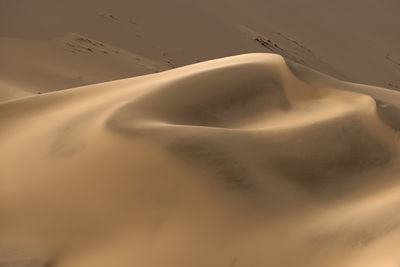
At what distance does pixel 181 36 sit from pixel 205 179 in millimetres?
4995

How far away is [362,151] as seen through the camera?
2039 millimetres

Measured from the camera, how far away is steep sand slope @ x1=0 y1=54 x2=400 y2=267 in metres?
1.58

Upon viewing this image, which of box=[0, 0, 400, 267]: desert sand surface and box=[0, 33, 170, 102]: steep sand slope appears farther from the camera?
box=[0, 33, 170, 102]: steep sand slope

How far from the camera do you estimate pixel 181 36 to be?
262 inches

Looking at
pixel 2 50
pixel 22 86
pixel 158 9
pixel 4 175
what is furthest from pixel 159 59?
pixel 4 175

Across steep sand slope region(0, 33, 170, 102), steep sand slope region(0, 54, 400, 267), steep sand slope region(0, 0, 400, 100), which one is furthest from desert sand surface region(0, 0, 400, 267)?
steep sand slope region(0, 0, 400, 100)

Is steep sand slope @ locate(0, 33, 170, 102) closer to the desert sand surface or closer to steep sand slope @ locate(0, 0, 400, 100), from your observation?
steep sand slope @ locate(0, 0, 400, 100)

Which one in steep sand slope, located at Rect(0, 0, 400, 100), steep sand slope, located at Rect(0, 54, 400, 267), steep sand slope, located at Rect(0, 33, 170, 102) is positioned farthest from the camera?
steep sand slope, located at Rect(0, 0, 400, 100)

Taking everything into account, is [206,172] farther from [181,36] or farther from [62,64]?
[181,36]

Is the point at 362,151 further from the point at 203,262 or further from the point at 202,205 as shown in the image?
the point at 203,262

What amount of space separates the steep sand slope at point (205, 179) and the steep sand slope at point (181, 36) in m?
1.59

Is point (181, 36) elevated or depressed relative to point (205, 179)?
depressed

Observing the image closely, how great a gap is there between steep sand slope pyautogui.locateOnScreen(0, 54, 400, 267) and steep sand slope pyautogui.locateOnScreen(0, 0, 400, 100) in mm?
1594

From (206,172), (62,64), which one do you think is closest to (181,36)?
(62,64)
